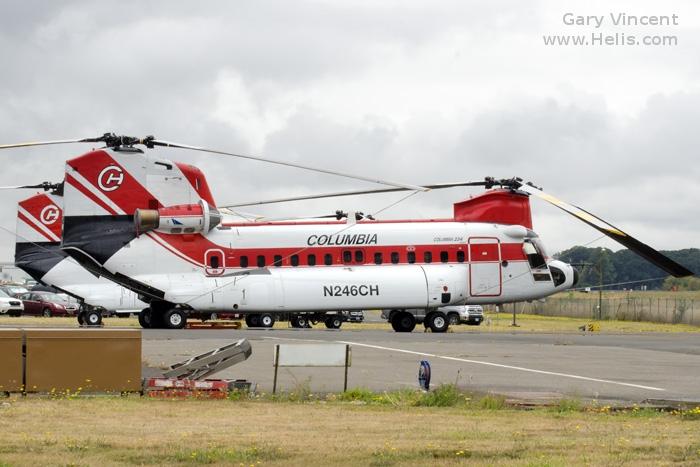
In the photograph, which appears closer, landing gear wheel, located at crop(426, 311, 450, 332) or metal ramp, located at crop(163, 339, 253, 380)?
metal ramp, located at crop(163, 339, 253, 380)

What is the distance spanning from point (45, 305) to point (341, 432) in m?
62.2

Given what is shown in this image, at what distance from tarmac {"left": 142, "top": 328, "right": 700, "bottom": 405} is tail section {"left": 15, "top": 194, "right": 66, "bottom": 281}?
15.2 m

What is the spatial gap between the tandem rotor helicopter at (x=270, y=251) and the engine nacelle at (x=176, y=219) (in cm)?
4

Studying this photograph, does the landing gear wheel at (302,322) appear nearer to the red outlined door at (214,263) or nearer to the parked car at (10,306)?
the red outlined door at (214,263)

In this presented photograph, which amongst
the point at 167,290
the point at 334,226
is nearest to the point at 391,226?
the point at 334,226

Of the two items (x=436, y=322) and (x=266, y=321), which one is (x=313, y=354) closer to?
(x=436, y=322)

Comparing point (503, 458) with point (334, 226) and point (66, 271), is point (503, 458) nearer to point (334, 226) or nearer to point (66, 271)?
point (334, 226)

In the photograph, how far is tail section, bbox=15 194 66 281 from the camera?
2037 inches

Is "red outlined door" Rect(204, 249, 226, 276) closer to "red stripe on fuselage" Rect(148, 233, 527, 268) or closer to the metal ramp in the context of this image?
"red stripe on fuselage" Rect(148, 233, 527, 268)

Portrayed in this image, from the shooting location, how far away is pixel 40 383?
18078 mm

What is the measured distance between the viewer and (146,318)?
44250 mm

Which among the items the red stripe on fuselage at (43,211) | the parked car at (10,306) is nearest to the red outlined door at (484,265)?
the red stripe on fuselage at (43,211)

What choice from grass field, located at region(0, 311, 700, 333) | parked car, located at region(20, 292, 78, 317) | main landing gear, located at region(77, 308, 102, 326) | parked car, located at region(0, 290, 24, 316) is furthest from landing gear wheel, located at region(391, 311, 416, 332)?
parked car, located at region(0, 290, 24, 316)

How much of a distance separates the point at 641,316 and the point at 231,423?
64.9 meters
